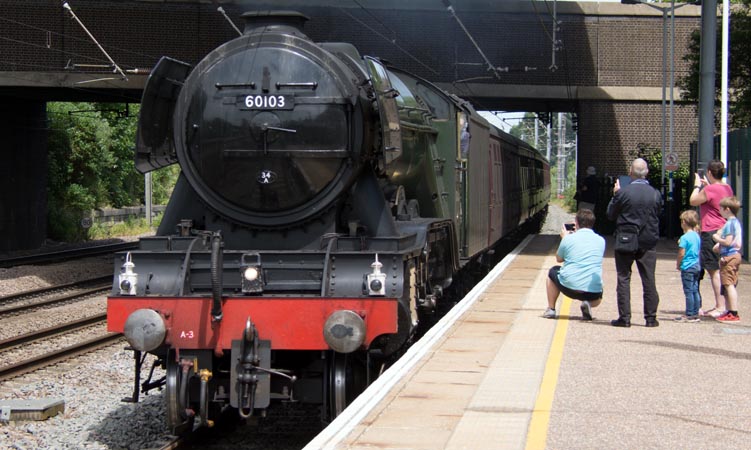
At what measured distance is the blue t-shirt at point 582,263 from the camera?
9.88m

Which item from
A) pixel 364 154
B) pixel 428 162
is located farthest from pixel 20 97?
pixel 364 154

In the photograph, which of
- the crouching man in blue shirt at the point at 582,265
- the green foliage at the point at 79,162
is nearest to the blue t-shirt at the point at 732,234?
the crouching man in blue shirt at the point at 582,265

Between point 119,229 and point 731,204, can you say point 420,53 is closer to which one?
point 119,229

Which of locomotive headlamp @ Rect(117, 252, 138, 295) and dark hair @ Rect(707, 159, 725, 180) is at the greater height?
dark hair @ Rect(707, 159, 725, 180)

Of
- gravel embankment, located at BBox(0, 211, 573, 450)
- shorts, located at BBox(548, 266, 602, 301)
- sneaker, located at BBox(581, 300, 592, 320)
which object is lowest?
gravel embankment, located at BBox(0, 211, 573, 450)

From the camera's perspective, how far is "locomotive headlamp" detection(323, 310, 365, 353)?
7156 millimetres

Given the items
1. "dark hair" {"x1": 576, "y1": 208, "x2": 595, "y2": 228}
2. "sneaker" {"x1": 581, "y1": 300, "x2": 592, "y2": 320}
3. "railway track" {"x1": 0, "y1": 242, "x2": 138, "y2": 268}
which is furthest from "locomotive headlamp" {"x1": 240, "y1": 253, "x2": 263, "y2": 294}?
"railway track" {"x1": 0, "y1": 242, "x2": 138, "y2": 268}

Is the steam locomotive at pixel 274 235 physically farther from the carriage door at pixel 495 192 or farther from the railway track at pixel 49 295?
the railway track at pixel 49 295

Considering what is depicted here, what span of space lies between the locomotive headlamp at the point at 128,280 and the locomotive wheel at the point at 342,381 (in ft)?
5.16

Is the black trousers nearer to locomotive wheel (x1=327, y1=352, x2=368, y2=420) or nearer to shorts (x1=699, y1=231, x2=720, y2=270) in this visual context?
shorts (x1=699, y1=231, x2=720, y2=270)

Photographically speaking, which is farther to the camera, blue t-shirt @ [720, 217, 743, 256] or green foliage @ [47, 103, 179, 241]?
green foliage @ [47, 103, 179, 241]

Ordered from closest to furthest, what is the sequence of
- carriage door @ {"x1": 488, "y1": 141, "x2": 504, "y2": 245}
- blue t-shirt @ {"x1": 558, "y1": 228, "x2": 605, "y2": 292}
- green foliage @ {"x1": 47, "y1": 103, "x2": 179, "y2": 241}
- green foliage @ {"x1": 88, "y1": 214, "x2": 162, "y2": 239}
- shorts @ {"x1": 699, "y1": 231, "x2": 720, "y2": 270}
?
blue t-shirt @ {"x1": 558, "y1": 228, "x2": 605, "y2": 292} → shorts @ {"x1": 699, "y1": 231, "x2": 720, "y2": 270} → carriage door @ {"x1": 488, "y1": 141, "x2": 504, "y2": 245} → green foliage @ {"x1": 47, "y1": 103, "x2": 179, "y2": 241} → green foliage @ {"x1": 88, "y1": 214, "x2": 162, "y2": 239}

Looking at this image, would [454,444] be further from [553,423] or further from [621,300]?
[621,300]

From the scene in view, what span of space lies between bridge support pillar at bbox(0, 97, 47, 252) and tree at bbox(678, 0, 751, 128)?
716 inches
